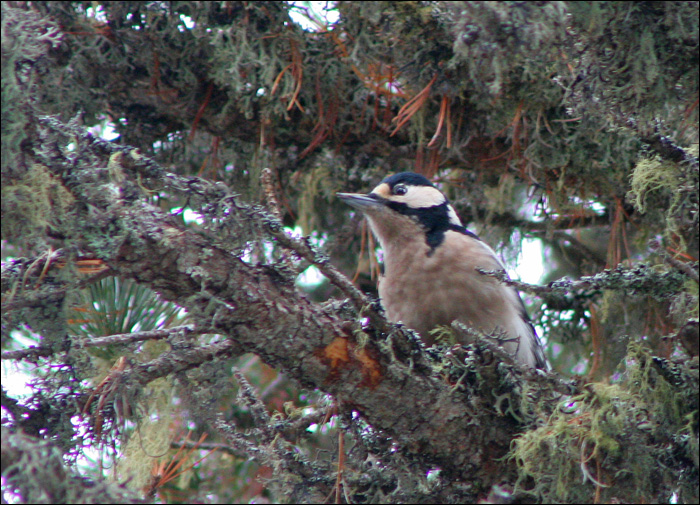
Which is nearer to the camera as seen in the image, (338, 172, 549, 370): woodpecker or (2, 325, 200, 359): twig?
(2, 325, 200, 359): twig

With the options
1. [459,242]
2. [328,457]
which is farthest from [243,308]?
[459,242]

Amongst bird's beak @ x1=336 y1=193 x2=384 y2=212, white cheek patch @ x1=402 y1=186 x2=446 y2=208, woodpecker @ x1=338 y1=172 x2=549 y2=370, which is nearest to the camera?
woodpecker @ x1=338 y1=172 x2=549 y2=370

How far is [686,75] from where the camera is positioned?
2137mm

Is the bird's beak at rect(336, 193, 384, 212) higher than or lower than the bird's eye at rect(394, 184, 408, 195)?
lower

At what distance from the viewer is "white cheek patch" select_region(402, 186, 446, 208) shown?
3.74 m

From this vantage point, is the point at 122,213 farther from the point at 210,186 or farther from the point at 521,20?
the point at 521,20

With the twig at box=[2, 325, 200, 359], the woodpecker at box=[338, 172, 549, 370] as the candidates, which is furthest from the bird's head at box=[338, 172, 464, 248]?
the twig at box=[2, 325, 200, 359]

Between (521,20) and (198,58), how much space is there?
7.64 feet

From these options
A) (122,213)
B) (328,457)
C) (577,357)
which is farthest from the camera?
(577,357)

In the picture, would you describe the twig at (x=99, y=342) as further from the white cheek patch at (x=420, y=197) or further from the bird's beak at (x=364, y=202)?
the white cheek patch at (x=420, y=197)

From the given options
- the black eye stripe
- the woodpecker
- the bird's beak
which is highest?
the black eye stripe

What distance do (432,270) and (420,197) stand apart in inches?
18.3

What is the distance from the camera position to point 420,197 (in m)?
3.79

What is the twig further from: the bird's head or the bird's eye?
the bird's eye
